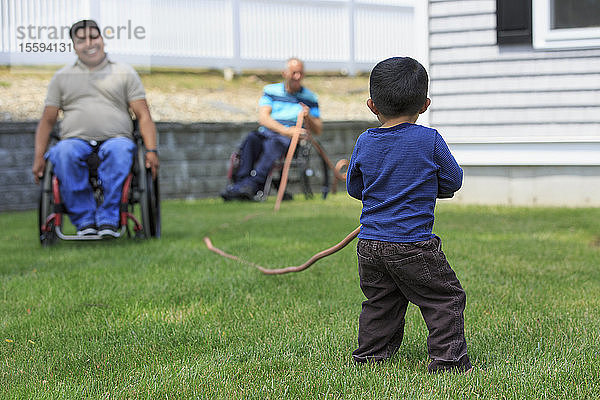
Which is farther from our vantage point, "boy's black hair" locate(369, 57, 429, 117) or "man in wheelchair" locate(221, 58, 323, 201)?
A: "man in wheelchair" locate(221, 58, 323, 201)

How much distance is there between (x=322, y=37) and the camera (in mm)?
13641

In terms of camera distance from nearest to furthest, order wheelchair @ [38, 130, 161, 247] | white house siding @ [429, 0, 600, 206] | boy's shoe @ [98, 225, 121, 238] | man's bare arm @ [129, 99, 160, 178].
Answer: boy's shoe @ [98, 225, 121, 238] → wheelchair @ [38, 130, 161, 247] → man's bare arm @ [129, 99, 160, 178] → white house siding @ [429, 0, 600, 206]

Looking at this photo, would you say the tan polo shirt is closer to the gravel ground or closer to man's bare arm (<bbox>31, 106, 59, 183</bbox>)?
man's bare arm (<bbox>31, 106, 59, 183</bbox>)

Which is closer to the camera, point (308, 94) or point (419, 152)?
point (419, 152)

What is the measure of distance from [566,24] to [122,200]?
4620 millimetres

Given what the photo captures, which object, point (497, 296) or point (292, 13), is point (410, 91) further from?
point (292, 13)

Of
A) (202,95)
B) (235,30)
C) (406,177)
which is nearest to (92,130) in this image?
(406,177)

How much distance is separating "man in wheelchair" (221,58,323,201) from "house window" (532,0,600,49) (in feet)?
7.57

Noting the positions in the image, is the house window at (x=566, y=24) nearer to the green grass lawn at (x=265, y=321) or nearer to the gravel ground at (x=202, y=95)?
the green grass lawn at (x=265, y=321)

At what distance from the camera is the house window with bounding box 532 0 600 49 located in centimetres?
715

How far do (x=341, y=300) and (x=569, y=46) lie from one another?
484 cm

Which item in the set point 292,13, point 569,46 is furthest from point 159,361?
point 292,13

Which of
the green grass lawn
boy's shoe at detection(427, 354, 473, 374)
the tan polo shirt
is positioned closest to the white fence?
the tan polo shirt

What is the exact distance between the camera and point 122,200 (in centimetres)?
504
